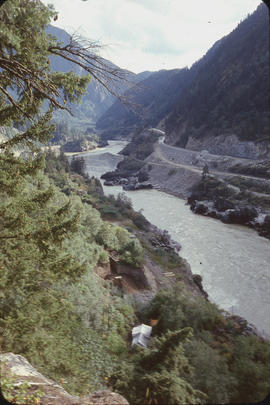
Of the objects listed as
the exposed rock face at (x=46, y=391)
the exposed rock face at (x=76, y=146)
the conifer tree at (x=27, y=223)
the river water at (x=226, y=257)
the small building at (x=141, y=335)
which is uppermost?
the exposed rock face at (x=76, y=146)

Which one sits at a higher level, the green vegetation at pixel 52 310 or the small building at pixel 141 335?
the green vegetation at pixel 52 310

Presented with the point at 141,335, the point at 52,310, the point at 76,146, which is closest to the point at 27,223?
the point at 52,310

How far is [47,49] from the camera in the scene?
3141 mm

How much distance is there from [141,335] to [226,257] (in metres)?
18.1

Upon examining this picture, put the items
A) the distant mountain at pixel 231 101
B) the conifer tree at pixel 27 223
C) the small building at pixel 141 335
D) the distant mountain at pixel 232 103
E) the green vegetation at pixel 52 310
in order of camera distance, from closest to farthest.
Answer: the green vegetation at pixel 52 310 → the conifer tree at pixel 27 223 → the small building at pixel 141 335 → the distant mountain at pixel 232 103 → the distant mountain at pixel 231 101

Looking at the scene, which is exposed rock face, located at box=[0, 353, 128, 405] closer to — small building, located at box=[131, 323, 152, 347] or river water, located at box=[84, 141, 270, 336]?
small building, located at box=[131, 323, 152, 347]

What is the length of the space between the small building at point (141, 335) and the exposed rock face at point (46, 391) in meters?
3.96

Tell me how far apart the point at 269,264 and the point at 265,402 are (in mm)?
22637

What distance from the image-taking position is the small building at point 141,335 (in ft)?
22.7

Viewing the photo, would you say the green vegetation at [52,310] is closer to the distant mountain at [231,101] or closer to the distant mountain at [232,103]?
the distant mountain at [232,103]

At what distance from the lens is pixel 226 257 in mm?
22719

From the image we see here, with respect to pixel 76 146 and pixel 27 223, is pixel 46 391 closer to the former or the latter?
pixel 27 223

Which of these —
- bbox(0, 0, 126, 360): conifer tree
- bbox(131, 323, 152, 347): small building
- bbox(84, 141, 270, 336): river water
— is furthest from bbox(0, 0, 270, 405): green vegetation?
bbox(84, 141, 270, 336): river water

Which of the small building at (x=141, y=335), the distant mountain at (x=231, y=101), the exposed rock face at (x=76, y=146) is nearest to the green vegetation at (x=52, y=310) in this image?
the small building at (x=141, y=335)
